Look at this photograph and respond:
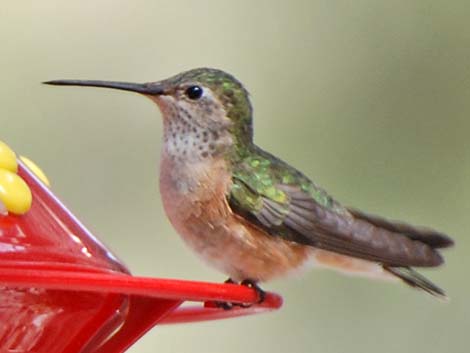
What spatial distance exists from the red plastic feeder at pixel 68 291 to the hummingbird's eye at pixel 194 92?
2.31 feet

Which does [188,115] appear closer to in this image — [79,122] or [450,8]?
[79,122]

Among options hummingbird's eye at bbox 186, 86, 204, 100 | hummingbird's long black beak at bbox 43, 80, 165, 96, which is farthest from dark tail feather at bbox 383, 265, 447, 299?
hummingbird's long black beak at bbox 43, 80, 165, 96

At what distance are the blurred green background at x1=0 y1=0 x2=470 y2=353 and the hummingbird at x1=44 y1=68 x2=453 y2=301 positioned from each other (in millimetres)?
1166

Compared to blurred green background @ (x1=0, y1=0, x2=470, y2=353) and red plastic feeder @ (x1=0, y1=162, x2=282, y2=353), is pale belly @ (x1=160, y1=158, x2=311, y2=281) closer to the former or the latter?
red plastic feeder @ (x1=0, y1=162, x2=282, y2=353)

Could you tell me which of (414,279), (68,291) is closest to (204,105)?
(414,279)

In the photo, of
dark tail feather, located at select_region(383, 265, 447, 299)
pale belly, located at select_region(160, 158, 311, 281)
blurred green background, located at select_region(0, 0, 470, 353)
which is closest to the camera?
pale belly, located at select_region(160, 158, 311, 281)

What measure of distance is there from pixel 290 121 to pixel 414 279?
130cm

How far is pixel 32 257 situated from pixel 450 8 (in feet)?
8.61

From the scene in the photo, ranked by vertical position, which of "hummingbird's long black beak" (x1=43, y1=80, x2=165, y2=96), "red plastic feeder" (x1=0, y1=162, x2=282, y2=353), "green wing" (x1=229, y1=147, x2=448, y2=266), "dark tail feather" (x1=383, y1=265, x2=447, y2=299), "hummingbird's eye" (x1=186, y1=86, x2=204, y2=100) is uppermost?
"hummingbird's long black beak" (x1=43, y1=80, x2=165, y2=96)

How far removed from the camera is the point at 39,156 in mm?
3533

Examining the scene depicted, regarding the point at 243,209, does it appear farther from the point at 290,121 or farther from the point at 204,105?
the point at 290,121

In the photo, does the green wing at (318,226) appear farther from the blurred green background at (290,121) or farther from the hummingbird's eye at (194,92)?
the blurred green background at (290,121)

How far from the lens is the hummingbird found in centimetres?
220

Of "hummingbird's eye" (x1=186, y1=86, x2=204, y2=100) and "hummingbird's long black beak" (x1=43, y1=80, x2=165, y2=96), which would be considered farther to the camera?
"hummingbird's eye" (x1=186, y1=86, x2=204, y2=100)
